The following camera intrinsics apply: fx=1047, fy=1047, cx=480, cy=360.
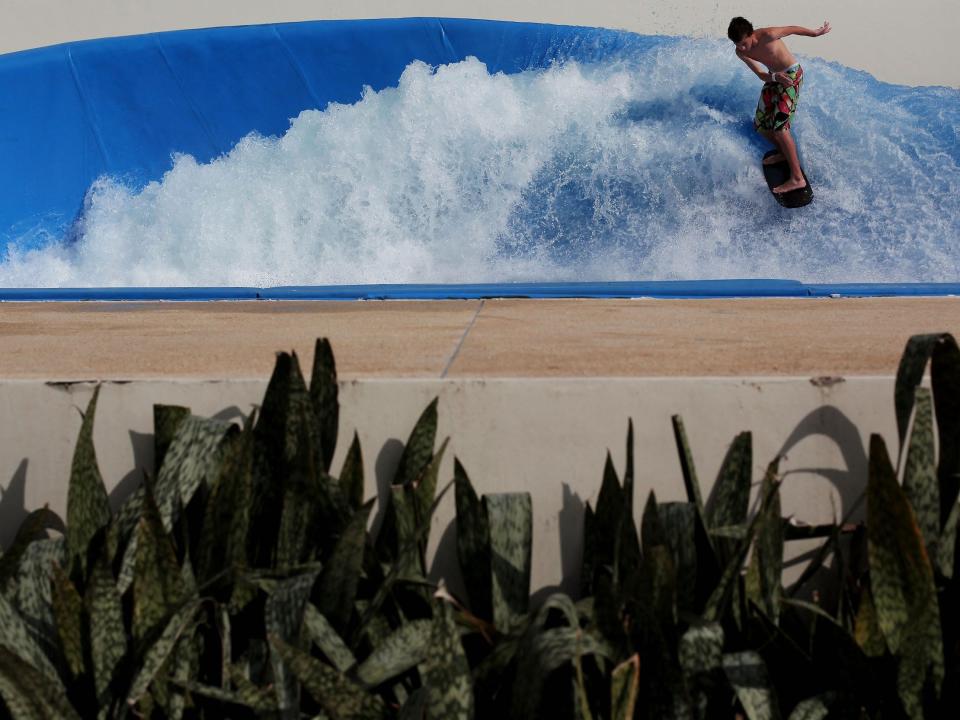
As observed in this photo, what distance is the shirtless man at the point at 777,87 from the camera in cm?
446

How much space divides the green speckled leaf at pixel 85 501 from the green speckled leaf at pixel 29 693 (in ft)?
0.66

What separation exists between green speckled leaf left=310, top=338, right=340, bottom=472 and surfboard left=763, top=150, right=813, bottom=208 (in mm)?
3777

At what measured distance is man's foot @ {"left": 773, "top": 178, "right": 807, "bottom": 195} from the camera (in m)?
4.46

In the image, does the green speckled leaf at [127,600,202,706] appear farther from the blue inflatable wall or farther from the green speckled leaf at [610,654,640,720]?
the blue inflatable wall

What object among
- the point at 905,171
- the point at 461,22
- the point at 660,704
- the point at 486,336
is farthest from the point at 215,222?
the point at 660,704

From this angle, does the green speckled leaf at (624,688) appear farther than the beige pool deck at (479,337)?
No

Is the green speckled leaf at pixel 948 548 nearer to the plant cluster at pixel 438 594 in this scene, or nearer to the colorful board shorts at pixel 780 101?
the plant cluster at pixel 438 594

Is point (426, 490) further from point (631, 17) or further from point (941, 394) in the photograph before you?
point (631, 17)

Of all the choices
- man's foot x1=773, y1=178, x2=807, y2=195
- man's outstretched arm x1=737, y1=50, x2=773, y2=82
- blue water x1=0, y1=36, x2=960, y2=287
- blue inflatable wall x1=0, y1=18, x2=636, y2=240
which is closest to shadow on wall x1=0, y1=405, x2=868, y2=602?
blue water x1=0, y1=36, x2=960, y2=287

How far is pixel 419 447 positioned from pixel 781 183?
3830 mm

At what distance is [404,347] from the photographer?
140 centimetres

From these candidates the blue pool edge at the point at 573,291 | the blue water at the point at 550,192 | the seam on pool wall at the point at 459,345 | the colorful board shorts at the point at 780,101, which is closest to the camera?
the seam on pool wall at the point at 459,345

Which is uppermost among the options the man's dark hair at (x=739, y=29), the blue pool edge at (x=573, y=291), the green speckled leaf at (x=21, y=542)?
the man's dark hair at (x=739, y=29)

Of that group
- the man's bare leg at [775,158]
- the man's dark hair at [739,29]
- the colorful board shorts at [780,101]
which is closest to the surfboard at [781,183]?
the man's bare leg at [775,158]
